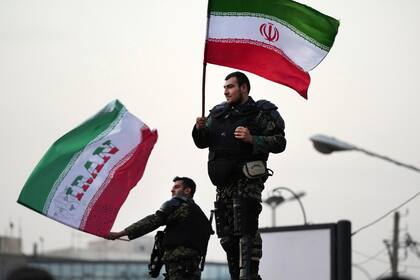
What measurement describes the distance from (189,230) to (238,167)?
5.70ft

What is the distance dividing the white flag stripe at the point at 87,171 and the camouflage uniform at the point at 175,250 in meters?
0.63

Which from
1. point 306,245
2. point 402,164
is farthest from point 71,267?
point 306,245

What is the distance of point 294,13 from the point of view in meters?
14.5

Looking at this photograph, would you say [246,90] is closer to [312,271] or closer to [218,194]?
[218,194]

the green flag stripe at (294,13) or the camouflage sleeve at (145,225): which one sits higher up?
the green flag stripe at (294,13)

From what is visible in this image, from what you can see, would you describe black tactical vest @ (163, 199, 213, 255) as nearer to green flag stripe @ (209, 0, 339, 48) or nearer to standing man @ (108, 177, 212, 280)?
standing man @ (108, 177, 212, 280)

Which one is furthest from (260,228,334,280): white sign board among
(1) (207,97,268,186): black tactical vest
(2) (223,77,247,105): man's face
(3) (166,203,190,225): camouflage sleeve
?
(2) (223,77,247,105): man's face

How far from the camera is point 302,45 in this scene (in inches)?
566

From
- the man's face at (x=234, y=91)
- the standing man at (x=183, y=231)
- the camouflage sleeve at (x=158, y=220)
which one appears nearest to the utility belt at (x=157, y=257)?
the standing man at (x=183, y=231)

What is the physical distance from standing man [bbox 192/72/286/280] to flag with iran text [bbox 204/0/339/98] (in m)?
1.13

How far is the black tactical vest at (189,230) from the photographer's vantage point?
14.3m

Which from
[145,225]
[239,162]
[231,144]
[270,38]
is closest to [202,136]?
[231,144]

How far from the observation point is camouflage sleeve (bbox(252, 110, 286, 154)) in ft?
41.2

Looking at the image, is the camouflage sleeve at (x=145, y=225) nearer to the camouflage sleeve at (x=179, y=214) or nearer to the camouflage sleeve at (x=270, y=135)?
the camouflage sleeve at (x=179, y=214)
